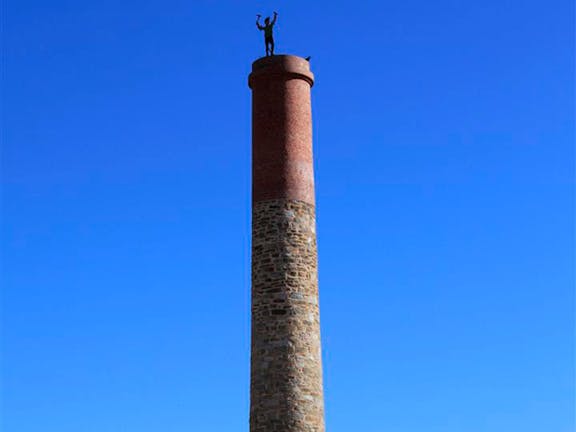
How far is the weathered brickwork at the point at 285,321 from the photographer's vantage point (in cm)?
2312

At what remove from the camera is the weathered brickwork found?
23125 millimetres

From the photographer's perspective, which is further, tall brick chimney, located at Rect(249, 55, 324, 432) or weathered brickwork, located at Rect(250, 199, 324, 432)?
tall brick chimney, located at Rect(249, 55, 324, 432)

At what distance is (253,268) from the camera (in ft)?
80.3

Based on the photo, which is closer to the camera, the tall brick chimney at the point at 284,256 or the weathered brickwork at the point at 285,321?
the weathered brickwork at the point at 285,321

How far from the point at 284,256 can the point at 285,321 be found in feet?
4.68

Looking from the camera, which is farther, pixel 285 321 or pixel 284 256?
pixel 284 256

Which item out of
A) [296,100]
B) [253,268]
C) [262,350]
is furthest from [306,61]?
[262,350]

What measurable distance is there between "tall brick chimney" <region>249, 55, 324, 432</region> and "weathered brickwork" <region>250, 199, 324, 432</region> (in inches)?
0.8

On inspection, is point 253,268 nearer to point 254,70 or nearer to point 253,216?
point 253,216

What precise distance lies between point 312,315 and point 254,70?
19.1ft

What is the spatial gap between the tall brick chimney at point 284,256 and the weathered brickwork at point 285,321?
20 mm

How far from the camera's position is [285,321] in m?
23.6

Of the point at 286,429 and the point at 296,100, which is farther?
the point at 296,100

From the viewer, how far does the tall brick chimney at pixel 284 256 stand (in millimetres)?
23234
